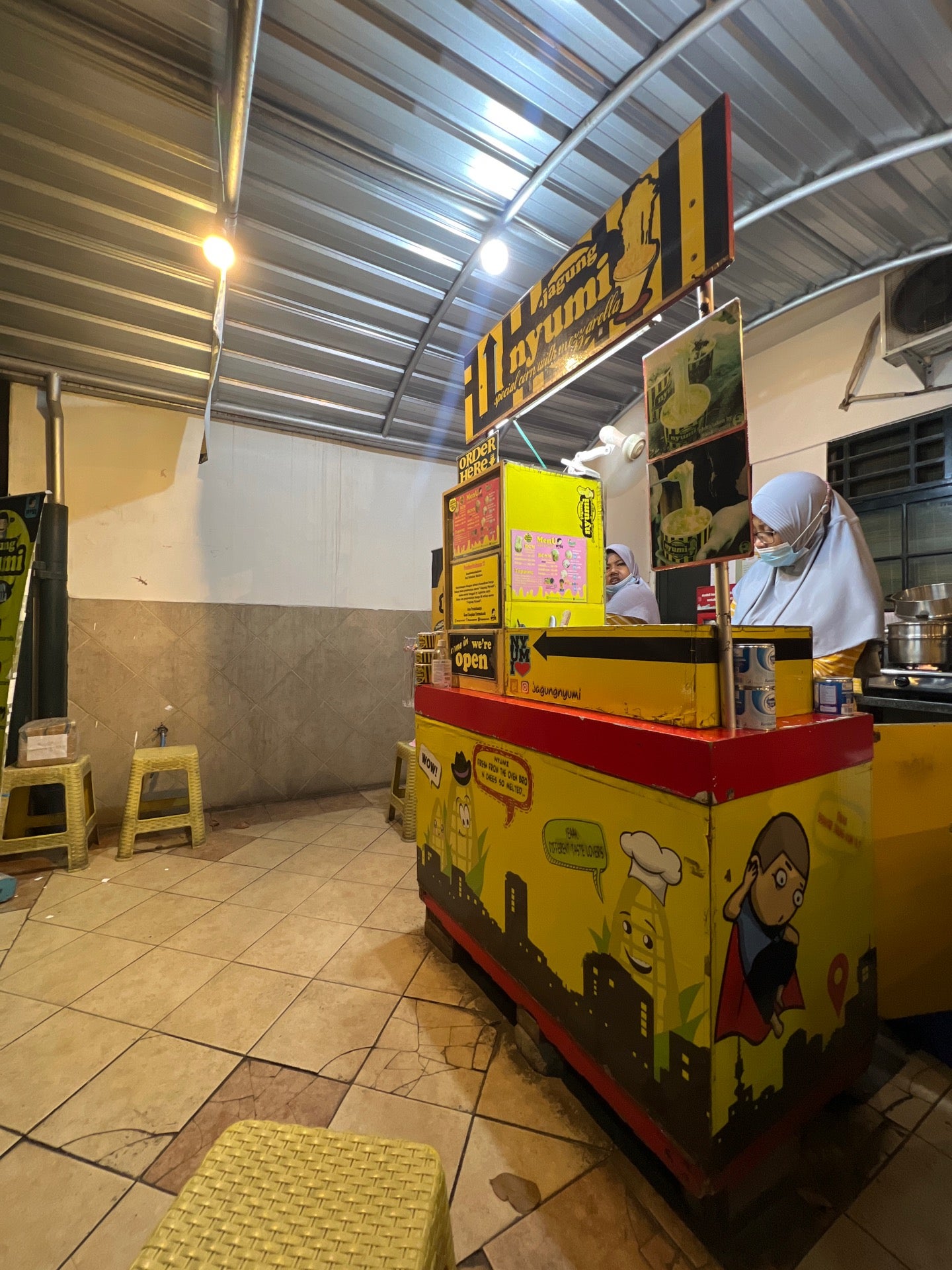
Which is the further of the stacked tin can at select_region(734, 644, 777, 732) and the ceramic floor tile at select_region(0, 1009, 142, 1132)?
the ceramic floor tile at select_region(0, 1009, 142, 1132)

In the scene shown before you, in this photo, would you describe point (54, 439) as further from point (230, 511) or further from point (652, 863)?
point (652, 863)

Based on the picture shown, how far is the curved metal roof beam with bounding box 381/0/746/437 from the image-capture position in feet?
6.47

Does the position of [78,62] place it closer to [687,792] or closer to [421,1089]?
[687,792]

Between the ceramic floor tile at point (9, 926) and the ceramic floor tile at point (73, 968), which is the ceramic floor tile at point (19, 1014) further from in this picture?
the ceramic floor tile at point (9, 926)

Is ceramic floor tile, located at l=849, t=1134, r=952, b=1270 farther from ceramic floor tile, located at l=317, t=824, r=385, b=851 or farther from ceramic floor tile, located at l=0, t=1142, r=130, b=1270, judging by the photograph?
ceramic floor tile, located at l=317, t=824, r=385, b=851

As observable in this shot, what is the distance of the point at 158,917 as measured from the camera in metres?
2.56

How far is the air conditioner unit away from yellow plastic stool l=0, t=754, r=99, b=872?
5781 millimetres

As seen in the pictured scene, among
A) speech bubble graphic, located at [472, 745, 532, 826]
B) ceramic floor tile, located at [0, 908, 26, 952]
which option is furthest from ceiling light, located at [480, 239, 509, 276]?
ceramic floor tile, located at [0, 908, 26, 952]

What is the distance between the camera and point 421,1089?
155cm

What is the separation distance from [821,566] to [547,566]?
1.31m

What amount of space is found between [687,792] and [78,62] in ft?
11.8

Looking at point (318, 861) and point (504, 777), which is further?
point (318, 861)

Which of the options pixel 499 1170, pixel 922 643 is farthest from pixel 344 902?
pixel 922 643

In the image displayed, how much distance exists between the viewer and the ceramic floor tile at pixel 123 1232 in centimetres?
113
